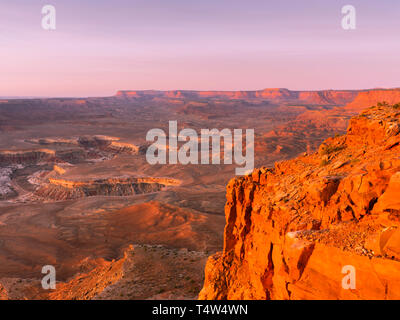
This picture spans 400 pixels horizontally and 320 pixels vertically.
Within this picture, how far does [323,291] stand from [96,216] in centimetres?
3144

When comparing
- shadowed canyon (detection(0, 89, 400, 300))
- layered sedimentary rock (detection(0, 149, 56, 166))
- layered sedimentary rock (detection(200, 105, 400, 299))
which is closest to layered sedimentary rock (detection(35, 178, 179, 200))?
shadowed canyon (detection(0, 89, 400, 300))

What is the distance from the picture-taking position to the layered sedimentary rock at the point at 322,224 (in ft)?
17.0

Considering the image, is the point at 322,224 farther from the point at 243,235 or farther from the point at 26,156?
the point at 26,156

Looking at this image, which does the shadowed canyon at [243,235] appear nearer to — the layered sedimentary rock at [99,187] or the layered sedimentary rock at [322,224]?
the layered sedimentary rock at [322,224]

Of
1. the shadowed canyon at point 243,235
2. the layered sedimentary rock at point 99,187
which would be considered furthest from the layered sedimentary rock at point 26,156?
the shadowed canyon at point 243,235

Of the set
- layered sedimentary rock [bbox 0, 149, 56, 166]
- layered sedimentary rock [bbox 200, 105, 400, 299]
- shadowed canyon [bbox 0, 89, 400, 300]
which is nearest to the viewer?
layered sedimentary rock [bbox 200, 105, 400, 299]

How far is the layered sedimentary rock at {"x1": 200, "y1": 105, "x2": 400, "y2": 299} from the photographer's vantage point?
5191 millimetres

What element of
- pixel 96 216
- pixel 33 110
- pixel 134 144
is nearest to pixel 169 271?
pixel 96 216

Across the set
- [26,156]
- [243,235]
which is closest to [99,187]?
[26,156]

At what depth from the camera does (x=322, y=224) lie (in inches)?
256

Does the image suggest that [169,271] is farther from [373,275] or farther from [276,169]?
[373,275]

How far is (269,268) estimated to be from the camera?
7.46 m

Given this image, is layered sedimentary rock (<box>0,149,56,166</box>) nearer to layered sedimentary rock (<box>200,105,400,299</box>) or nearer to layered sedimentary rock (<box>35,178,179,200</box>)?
layered sedimentary rock (<box>35,178,179,200</box>)

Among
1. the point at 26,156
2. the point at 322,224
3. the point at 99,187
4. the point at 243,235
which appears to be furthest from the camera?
the point at 26,156
